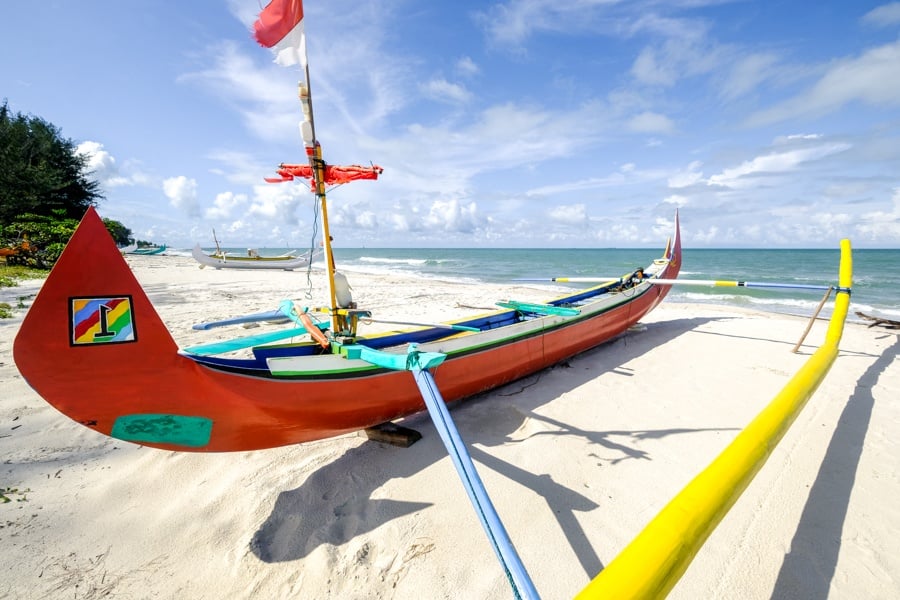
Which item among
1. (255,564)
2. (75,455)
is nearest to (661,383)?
(255,564)

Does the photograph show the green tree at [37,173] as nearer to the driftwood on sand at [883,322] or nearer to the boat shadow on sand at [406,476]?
the boat shadow on sand at [406,476]

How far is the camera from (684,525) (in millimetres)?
1249

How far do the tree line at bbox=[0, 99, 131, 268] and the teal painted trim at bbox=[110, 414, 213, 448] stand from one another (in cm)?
1951

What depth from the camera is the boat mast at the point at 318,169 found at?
122 inches

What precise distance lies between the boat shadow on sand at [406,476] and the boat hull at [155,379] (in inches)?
15.5

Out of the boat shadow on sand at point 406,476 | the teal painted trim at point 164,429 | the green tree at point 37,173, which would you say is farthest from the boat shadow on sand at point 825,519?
the green tree at point 37,173

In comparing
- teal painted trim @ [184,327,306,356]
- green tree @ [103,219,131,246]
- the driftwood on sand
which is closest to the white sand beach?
teal painted trim @ [184,327,306,356]

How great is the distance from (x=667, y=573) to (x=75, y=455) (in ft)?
15.4

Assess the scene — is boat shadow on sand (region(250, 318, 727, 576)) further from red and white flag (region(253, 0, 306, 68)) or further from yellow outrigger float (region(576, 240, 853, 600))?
red and white flag (region(253, 0, 306, 68))

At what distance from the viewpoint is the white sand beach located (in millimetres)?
2279

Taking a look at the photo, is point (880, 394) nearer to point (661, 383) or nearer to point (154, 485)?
point (661, 383)

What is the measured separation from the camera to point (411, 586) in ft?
7.32

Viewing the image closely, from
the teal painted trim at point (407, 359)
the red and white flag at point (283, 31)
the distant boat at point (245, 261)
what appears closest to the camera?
the teal painted trim at point (407, 359)

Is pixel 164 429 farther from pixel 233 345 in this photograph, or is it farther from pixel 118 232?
pixel 118 232
